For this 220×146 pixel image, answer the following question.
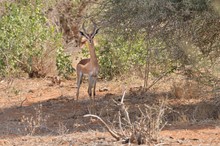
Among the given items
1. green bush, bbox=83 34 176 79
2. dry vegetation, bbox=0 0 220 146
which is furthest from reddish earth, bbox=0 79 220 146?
green bush, bbox=83 34 176 79

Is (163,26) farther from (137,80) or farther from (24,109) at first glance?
(137,80)

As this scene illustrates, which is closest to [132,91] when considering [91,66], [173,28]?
[91,66]

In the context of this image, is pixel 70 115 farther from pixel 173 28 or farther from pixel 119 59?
pixel 119 59

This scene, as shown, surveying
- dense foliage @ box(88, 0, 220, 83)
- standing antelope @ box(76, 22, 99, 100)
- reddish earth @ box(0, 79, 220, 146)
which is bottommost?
reddish earth @ box(0, 79, 220, 146)

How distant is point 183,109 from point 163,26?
1.56m

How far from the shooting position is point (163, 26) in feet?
34.7

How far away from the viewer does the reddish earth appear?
27.3 feet

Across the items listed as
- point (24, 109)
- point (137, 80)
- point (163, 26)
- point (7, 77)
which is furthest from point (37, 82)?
point (163, 26)

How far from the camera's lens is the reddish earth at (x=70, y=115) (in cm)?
832

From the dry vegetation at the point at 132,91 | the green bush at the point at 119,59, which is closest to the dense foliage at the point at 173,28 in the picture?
the dry vegetation at the point at 132,91

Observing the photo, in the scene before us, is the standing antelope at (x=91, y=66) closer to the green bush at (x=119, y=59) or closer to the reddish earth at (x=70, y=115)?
the reddish earth at (x=70, y=115)

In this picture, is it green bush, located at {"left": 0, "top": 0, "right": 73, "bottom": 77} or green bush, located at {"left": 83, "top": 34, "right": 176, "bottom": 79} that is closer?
green bush, located at {"left": 83, "top": 34, "right": 176, "bottom": 79}

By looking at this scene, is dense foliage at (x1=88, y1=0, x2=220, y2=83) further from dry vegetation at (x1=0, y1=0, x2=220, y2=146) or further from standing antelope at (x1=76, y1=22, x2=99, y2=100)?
standing antelope at (x1=76, y1=22, x2=99, y2=100)

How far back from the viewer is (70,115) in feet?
37.7
